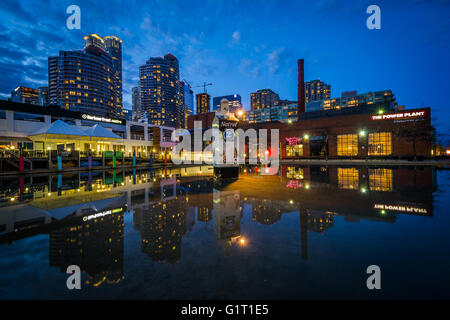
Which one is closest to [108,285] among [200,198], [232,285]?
Answer: [232,285]

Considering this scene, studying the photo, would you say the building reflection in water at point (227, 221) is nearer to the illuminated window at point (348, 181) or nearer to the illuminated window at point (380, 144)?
the illuminated window at point (348, 181)

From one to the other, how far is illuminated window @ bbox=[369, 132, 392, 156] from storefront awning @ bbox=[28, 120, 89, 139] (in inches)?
1819

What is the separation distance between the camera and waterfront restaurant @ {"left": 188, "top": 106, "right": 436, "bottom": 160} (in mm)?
32125

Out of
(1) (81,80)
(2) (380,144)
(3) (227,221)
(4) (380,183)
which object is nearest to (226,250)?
(3) (227,221)

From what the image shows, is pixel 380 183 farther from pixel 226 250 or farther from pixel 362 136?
pixel 362 136

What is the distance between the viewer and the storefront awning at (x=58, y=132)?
20.3 meters

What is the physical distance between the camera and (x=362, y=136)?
120ft

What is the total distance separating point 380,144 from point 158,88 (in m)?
190

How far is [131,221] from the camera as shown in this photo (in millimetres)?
4746

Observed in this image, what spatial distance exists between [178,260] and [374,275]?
270 cm

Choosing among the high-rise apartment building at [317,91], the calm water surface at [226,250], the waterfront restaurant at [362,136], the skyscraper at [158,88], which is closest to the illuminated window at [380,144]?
the waterfront restaurant at [362,136]

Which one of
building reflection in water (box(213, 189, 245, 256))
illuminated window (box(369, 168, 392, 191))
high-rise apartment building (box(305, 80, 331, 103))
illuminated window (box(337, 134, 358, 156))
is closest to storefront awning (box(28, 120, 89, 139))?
building reflection in water (box(213, 189, 245, 256))

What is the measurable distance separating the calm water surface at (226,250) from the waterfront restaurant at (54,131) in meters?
20.2
